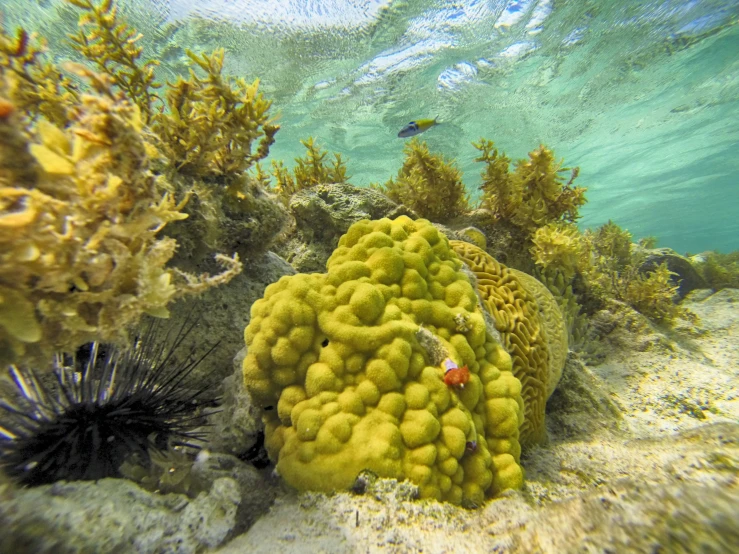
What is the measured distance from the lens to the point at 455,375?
231cm

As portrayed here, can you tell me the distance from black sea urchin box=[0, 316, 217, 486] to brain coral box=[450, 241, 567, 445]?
278cm

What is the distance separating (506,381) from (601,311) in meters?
4.53

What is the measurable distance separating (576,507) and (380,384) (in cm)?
119

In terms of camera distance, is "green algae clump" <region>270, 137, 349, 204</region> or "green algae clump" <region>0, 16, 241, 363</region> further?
"green algae clump" <region>270, 137, 349, 204</region>

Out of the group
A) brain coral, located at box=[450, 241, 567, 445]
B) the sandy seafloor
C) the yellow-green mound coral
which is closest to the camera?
the sandy seafloor

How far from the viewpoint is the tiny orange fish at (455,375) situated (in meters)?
2.31

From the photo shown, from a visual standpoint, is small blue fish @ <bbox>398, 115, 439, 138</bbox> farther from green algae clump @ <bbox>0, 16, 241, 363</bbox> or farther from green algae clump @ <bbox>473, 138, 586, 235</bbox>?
green algae clump @ <bbox>0, 16, 241, 363</bbox>

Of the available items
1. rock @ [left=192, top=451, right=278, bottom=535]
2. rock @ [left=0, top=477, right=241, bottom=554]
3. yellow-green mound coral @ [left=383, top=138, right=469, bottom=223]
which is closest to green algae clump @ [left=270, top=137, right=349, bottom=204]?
yellow-green mound coral @ [left=383, top=138, right=469, bottom=223]

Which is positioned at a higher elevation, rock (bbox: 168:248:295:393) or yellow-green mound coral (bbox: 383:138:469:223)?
yellow-green mound coral (bbox: 383:138:469:223)

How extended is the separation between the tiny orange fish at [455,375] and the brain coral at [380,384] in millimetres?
43

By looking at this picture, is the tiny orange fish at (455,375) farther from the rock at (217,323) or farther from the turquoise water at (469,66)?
the turquoise water at (469,66)

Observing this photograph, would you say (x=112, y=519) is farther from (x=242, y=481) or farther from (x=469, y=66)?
(x=469, y=66)

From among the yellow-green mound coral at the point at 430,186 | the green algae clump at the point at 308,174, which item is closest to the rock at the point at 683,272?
the yellow-green mound coral at the point at 430,186

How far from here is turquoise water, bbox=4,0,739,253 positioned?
31.4 ft
